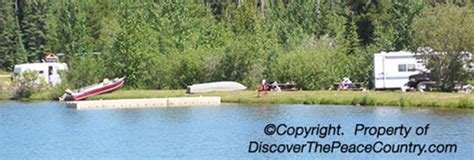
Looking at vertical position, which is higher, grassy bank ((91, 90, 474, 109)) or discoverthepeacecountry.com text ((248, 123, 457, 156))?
discoverthepeacecountry.com text ((248, 123, 457, 156))

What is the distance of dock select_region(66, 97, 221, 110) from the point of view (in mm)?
57688

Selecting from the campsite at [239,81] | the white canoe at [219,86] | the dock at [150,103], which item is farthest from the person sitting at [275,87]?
the dock at [150,103]

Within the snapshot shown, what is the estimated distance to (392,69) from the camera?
60.0m

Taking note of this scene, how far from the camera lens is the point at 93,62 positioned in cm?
7106

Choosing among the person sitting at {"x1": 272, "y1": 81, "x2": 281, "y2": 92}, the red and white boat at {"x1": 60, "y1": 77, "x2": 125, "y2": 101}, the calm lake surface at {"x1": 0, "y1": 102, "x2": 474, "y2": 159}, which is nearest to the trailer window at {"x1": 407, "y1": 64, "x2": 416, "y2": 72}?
the person sitting at {"x1": 272, "y1": 81, "x2": 281, "y2": 92}

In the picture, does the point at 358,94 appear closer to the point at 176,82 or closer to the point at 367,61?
the point at 367,61

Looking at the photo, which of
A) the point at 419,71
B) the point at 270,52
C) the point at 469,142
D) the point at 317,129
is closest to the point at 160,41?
the point at 270,52

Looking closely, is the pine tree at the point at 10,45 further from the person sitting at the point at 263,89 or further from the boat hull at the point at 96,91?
the person sitting at the point at 263,89

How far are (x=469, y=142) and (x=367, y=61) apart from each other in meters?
28.8

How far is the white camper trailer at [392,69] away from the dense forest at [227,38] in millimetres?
940

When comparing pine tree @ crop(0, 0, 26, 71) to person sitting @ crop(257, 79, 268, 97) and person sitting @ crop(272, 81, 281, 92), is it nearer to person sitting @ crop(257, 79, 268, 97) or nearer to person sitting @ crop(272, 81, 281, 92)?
person sitting @ crop(272, 81, 281, 92)

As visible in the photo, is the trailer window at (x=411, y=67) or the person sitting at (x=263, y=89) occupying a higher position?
the trailer window at (x=411, y=67)

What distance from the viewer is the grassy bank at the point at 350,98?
51.6 metres

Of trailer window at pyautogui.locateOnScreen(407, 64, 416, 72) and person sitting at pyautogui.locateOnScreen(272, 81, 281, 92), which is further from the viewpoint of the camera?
person sitting at pyautogui.locateOnScreen(272, 81, 281, 92)
